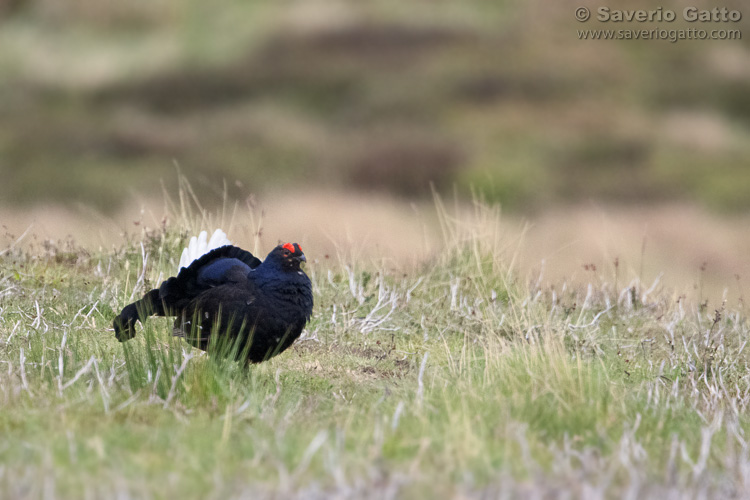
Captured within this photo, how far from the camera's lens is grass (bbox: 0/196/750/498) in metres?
3.38

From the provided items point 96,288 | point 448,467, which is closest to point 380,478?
point 448,467

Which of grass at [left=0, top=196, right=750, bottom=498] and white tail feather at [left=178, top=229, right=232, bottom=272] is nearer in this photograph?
grass at [left=0, top=196, right=750, bottom=498]

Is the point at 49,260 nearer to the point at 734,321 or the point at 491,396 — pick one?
the point at 491,396

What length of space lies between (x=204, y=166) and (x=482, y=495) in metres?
17.7

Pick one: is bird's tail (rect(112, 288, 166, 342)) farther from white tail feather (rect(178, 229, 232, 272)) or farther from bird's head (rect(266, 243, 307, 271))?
bird's head (rect(266, 243, 307, 271))

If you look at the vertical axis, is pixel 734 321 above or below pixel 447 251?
below

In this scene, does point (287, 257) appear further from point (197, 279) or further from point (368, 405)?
point (368, 405)

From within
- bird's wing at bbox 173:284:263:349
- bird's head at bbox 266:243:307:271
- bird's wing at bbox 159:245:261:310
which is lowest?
→ bird's wing at bbox 173:284:263:349

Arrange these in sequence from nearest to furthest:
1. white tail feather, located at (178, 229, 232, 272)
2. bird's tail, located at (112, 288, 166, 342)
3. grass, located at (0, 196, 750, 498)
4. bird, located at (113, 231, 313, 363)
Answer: grass, located at (0, 196, 750, 498) → bird, located at (113, 231, 313, 363) → bird's tail, located at (112, 288, 166, 342) → white tail feather, located at (178, 229, 232, 272)


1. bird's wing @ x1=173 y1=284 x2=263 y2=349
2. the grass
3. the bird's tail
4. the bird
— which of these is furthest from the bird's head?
the bird's tail

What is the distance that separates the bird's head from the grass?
61cm

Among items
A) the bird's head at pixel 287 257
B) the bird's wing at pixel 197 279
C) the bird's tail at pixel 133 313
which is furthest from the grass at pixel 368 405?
the bird's head at pixel 287 257

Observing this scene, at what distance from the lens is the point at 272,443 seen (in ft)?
12.4

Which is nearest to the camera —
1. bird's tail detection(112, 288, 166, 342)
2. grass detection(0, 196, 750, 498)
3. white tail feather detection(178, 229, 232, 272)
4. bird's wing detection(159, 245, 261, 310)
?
grass detection(0, 196, 750, 498)
